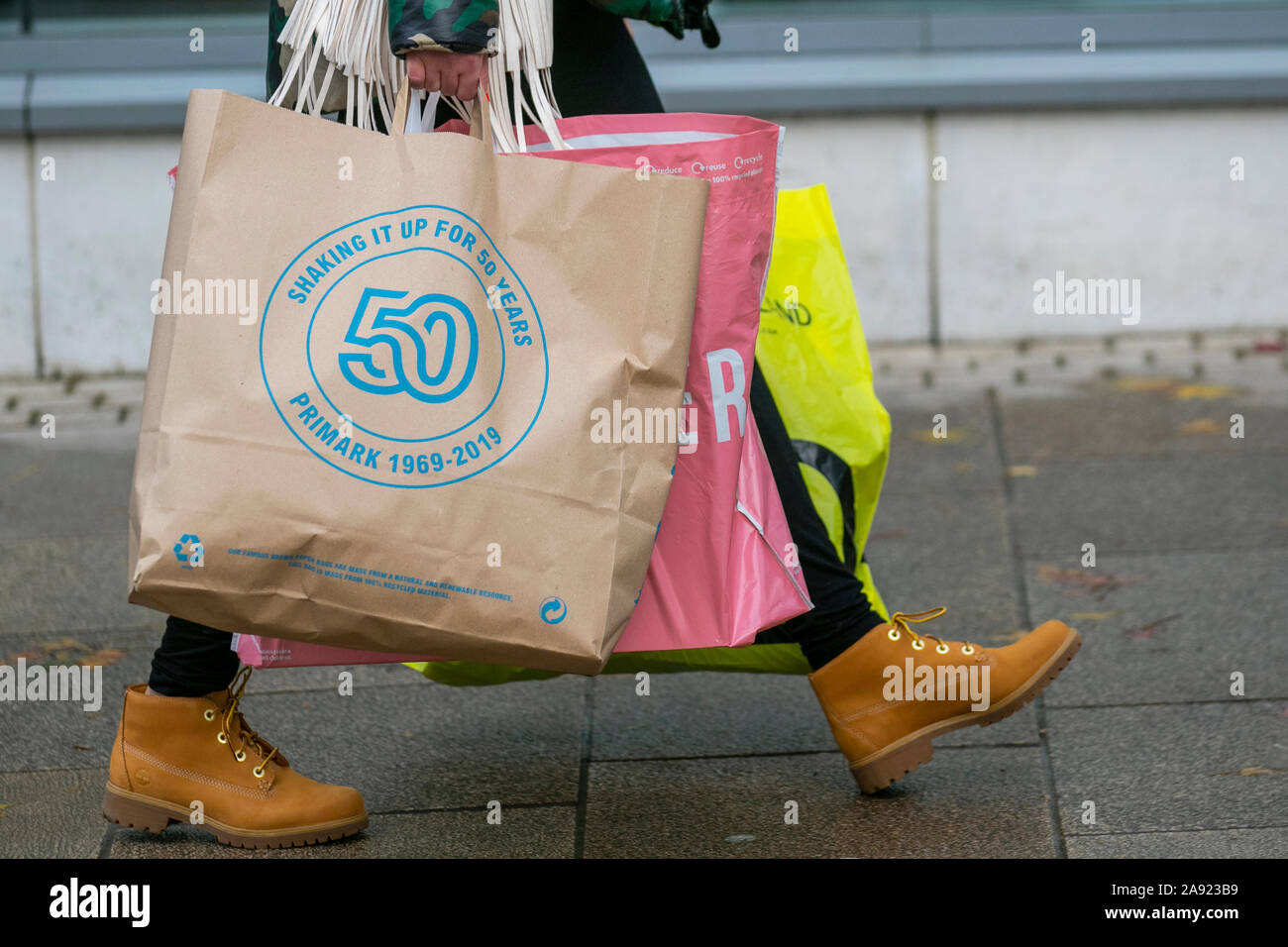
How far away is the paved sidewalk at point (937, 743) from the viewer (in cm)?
277

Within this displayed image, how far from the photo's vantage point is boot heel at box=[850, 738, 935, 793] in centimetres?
278

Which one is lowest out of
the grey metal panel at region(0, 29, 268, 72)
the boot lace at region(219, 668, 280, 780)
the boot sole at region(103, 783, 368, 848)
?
the boot sole at region(103, 783, 368, 848)

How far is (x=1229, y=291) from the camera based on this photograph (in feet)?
20.3

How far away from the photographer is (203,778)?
8.84 feet

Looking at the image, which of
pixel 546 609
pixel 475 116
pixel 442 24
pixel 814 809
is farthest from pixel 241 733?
pixel 442 24

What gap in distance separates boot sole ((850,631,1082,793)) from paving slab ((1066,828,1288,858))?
24cm

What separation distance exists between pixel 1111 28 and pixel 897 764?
444cm

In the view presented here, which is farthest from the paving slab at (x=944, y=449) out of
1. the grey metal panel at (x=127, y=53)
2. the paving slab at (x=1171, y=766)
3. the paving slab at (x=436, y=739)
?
the grey metal panel at (x=127, y=53)

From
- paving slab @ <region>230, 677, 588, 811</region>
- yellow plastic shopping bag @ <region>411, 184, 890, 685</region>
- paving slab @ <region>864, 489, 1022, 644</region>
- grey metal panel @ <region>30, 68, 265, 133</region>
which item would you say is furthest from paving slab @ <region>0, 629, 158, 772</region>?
grey metal panel @ <region>30, 68, 265, 133</region>

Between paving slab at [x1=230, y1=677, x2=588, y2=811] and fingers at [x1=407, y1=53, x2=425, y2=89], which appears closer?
fingers at [x1=407, y1=53, x2=425, y2=89]

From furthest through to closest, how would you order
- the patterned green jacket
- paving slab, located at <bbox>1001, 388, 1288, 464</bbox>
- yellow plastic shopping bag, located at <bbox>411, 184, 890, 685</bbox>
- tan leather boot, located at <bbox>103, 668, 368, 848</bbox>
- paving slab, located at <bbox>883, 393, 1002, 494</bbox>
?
paving slab, located at <bbox>1001, 388, 1288, 464</bbox>, paving slab, located at <bbox>883, 393, 1002, 494</bbox>, yellow plastic shopping bag, located at <bbox>411, 184, 890, 685</bbox>, tan leather boot, located at <bbox>103, 668, 368, 848</bbox>, the patterned green jacket

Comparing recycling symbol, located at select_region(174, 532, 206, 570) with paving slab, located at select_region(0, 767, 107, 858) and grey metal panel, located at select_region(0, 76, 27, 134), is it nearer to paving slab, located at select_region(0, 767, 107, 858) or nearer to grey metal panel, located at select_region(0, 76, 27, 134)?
paving slab, located at select_region(0, 767, 107, 858)

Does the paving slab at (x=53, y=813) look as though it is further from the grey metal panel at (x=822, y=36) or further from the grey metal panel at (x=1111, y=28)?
the grey metal panel at (x=1111, y=28)
